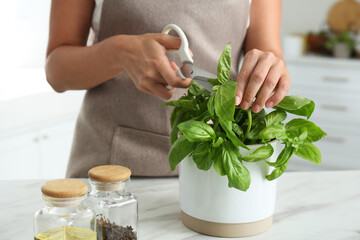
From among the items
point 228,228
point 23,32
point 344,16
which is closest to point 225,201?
point 228,228

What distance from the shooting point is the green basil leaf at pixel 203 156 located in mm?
667

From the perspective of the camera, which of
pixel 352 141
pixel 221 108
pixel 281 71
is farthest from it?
pixel 352 141

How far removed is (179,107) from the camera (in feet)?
2.53

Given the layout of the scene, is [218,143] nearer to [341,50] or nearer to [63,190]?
[63,190]

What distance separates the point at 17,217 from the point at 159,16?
0.55 metres

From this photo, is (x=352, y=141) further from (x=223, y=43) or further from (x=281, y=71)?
(x=281, y=71)

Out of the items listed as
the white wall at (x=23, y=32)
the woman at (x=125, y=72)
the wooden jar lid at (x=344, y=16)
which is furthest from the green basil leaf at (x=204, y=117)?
the wooden jar lid at (x=344, y=16)

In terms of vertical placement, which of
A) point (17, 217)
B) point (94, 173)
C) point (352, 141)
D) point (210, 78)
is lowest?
point (352, 141)

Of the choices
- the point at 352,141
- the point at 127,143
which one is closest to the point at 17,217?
the point at 127,143

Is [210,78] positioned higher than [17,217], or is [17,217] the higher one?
[210,78]

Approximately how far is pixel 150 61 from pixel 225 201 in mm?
304

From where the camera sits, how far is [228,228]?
28.3 inches

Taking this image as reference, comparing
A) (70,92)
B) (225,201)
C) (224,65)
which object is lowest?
(70,92)

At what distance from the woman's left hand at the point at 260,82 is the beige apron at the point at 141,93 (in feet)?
1.31
